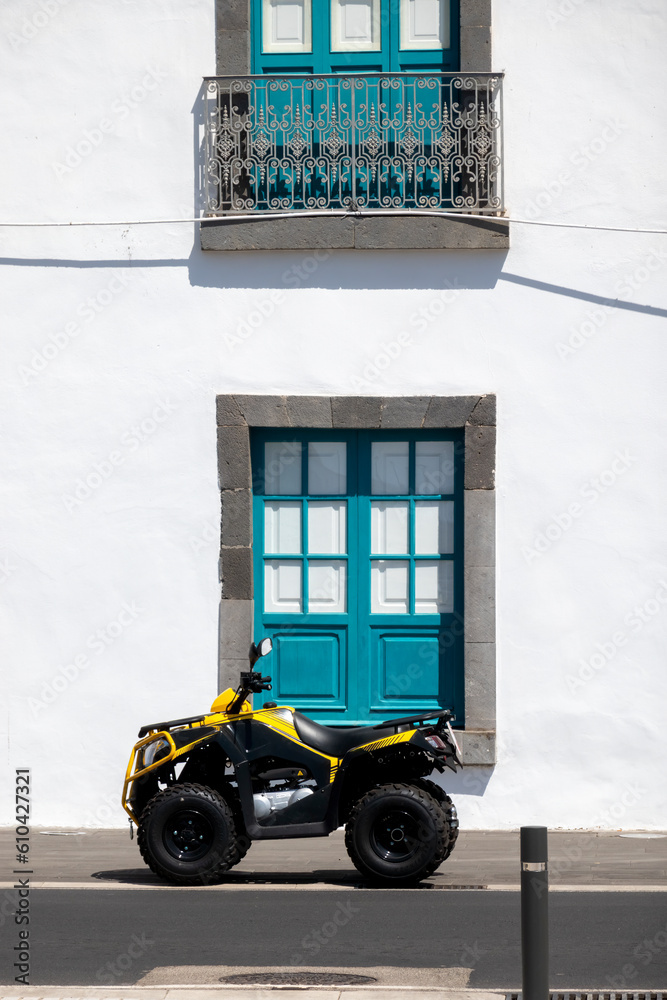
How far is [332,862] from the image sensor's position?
9227 mm

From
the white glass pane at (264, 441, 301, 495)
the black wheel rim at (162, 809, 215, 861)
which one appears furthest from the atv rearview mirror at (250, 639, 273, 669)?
the white glass pane at (264, 441, 301, 495)

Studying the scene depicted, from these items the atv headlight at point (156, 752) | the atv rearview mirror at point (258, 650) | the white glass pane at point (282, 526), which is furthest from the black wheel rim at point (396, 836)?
the white glass pane at point (282, 526)

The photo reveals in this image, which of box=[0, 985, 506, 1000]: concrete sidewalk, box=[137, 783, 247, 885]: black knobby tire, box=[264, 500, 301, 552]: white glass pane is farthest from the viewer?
box=[264, 500, 301, 552]: white glass pane

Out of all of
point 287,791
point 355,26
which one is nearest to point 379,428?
point 355,26

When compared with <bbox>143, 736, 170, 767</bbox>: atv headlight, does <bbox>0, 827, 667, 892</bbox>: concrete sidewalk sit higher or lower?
lower

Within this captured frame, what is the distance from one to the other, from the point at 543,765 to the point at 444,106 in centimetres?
514

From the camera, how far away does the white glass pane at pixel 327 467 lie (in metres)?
10.9

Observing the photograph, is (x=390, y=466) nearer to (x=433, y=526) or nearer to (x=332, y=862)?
(x=433, y=526)

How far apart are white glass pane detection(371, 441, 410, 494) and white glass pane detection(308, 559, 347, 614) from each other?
2.26ft

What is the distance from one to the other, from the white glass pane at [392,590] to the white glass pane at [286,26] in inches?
165

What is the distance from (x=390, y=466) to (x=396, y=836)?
140 inches

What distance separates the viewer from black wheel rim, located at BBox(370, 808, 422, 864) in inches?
318

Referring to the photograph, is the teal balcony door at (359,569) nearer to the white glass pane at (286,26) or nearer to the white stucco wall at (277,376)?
the white stucco wall at (277,376)

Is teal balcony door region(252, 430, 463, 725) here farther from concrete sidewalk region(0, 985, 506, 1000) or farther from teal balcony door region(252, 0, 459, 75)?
concrete sidewalk region(0, 985, 506, 1000)
